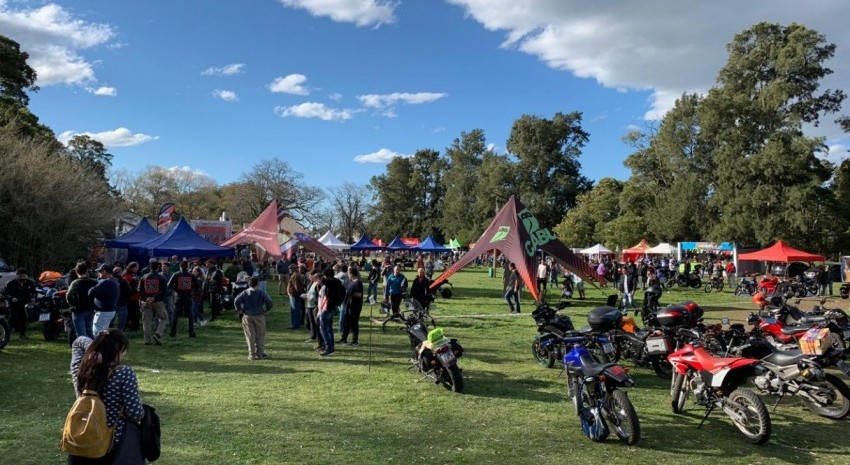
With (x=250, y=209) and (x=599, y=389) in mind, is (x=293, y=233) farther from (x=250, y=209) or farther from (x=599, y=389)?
(x=250, y=209)

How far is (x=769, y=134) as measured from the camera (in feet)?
134

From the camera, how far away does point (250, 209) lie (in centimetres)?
6200

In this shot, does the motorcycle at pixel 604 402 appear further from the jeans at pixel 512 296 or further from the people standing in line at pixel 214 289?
the people standing in line at pixel 214 289

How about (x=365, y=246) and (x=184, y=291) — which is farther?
(x=365, y=246)

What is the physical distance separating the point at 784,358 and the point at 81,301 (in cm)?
1013

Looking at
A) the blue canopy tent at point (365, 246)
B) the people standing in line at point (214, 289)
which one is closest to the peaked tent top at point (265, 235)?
the people standing in line at point (214, 289)

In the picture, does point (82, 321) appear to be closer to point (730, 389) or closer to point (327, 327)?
point (327, 327)

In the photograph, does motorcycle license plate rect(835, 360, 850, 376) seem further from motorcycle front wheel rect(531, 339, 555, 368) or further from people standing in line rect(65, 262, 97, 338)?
people standing in line rect(65, 262, 97, 338)

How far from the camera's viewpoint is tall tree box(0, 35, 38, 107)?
3050cm

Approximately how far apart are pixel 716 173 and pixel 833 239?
359 inches

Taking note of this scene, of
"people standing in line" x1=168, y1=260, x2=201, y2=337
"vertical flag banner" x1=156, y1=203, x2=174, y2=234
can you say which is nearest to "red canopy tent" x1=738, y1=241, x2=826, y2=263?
"people standing in line" x1=168, y1=260, x2=201, y2=337

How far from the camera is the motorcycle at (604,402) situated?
18.3 feet

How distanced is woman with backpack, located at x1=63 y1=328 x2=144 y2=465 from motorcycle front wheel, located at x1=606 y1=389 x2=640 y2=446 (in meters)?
4.29

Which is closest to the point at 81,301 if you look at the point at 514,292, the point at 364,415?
the point at 364,415
